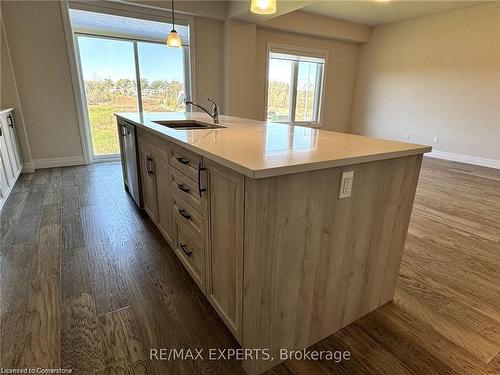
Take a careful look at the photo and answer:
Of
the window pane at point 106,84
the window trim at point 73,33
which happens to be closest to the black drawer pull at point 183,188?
the window trim at point 73,33

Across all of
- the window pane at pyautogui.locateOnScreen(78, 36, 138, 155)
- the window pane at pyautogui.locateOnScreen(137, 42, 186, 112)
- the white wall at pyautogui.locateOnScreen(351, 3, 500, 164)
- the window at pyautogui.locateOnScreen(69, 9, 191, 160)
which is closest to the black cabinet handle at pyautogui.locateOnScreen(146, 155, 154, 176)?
A: the window at pyautogui.locateOnScreen(69, 9, 191, 160)

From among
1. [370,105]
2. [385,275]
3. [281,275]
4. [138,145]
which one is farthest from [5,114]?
[370,105]

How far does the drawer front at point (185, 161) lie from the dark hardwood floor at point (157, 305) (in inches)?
28.3

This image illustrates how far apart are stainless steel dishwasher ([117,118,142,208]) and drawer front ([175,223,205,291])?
1.10 m

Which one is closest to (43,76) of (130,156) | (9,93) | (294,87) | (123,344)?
(9,93)

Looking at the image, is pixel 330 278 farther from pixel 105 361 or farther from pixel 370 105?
pixel 370 105

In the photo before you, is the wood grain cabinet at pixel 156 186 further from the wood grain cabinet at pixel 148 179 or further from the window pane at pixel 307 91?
the window pane at pixel 307 91

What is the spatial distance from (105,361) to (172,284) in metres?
0.56

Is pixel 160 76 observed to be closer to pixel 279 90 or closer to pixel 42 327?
pixel 279 90

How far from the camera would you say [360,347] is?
1.35m

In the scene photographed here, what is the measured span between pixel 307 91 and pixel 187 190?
20.1 feet

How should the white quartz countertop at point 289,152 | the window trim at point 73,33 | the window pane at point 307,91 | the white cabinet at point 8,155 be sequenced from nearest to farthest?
1. the white quartz countertop at point 289,152
2. the white cabinet at point 8,155
3. the window trim at point 73,33
4. the window pane at point 307,91

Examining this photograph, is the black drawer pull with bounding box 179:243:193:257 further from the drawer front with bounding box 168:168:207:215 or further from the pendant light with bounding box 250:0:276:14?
the pendant light with bounding box 250:0:276:14

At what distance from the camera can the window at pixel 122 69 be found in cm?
443
